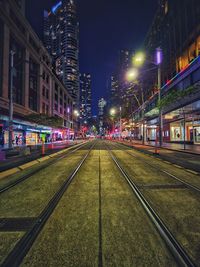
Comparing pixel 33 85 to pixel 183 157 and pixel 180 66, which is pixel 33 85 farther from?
pixel 183 157

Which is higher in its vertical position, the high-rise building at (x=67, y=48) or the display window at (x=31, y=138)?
the high-rise building at (x=67, y=48)

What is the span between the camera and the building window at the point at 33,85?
1535 inches

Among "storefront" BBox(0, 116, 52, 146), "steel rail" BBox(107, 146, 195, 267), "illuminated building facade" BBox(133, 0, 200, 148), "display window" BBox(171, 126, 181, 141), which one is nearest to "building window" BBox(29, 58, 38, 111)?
"storefront" BBox(0, 116, 52, 146)

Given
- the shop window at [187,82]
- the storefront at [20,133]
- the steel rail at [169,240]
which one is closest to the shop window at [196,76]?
the shop window at [187,82]

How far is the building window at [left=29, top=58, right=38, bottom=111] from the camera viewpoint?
3900cm

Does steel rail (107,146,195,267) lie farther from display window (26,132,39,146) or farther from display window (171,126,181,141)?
display window (26,132,39,146)

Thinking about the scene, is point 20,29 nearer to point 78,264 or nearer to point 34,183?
point 34,183

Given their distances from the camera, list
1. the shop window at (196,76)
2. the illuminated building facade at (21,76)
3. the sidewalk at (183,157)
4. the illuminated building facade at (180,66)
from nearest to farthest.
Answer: the sidewalk at (183,157) → the illuminated building facade at (180,66) → the shop window at (196,76) → the illuminated building facade at (21,76)

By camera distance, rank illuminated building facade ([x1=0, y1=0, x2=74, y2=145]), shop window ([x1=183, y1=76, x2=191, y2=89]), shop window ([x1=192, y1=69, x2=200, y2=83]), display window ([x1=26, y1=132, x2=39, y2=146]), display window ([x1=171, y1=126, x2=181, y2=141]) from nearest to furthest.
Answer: shop window ([x1=192, y1=69, x2=200, y2=83]), shop window ([x1=183, y1=76, x2=191, y2=89]), illuminated building facade ([x1=0, y1=0, x2=74, y2=145]), display window ([x1=171, y1=126, x2=181, y2=141]), display window ([x1=26, y1=132, x2=39, y2=146])

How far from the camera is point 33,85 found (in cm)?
4100

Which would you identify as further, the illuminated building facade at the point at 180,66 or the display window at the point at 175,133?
the display window at the point at 175,133

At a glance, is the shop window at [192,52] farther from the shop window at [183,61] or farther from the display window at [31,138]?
the display window at [31,138]

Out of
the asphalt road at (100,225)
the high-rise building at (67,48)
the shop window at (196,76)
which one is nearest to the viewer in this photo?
the asphalt road at (100,225)

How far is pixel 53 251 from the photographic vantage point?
2285 millimetres
